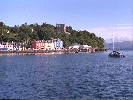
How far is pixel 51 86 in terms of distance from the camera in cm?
4453

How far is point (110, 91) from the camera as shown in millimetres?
40375

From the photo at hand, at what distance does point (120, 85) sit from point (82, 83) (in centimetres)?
678

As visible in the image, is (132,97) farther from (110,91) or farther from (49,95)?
(49,95)

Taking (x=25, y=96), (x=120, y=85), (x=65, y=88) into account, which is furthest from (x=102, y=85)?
(x=25, y=96)

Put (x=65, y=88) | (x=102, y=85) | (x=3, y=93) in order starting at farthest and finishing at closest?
1. (x=102, y=85)
2. (x=65, y=88)
3. (x=3, y=93)

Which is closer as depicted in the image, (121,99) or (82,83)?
(121,99)

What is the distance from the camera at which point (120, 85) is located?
45.7 meters

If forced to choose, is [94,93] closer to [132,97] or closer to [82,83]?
[132,97]

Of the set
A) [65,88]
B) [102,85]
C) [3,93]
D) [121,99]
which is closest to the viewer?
[121,99]

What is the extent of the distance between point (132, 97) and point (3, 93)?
18.4m

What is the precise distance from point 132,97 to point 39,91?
1374cm

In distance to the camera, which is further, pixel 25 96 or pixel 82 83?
pixel 82 83

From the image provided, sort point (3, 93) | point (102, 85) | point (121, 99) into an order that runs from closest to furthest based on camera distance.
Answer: point (121, 99) → point (3, 93) → point (102, 85)

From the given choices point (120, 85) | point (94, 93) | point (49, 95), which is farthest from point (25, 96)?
point (120, 85)
